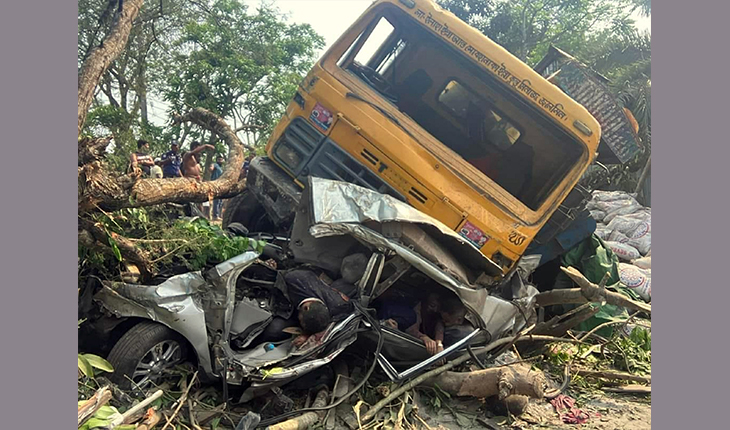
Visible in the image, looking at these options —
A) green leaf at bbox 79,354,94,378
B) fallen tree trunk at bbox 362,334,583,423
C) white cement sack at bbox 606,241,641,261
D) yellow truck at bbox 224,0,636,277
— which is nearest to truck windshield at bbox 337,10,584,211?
yellow truck at bbox 224,0,636,277

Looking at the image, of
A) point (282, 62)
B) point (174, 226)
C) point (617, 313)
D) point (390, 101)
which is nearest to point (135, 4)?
point (174, 226)

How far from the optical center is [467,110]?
18.1 ft

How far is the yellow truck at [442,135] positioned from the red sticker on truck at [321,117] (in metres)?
0.01

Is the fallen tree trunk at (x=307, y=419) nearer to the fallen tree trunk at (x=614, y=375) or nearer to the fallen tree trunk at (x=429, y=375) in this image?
the fallen tree trunk at (x=429, y=375)

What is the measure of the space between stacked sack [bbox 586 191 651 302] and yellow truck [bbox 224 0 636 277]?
2.99 m

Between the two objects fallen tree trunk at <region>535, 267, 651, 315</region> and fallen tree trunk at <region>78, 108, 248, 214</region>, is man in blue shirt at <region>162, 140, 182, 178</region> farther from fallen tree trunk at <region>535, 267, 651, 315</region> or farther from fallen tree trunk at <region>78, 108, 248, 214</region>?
fallen tree trunk at <region>535, 267, 651, 315</region>

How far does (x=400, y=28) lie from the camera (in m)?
5.55

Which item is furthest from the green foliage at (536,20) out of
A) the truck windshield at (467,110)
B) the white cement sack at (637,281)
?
the truck windshield at (467,110)

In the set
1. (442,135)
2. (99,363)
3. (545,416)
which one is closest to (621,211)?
(442,135)

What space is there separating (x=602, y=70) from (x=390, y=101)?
12826 mm

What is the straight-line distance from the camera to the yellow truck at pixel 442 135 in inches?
197

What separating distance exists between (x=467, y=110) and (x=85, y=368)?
4.15m

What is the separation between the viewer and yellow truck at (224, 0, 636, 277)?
16.4 feet

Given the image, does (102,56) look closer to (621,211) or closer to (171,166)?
(171,166)
